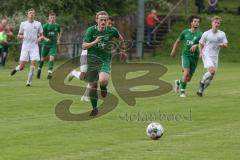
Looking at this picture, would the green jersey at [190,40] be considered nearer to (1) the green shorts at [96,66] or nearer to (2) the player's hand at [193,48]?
(2) the player's hand at [193,48]

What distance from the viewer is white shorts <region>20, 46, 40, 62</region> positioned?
89.8 ft

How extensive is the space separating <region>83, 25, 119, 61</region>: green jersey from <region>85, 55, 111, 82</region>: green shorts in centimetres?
8

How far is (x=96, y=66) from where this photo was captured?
1884cm

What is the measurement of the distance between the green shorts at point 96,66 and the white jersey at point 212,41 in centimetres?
589

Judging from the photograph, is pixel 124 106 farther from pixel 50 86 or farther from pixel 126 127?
pixel 50 86

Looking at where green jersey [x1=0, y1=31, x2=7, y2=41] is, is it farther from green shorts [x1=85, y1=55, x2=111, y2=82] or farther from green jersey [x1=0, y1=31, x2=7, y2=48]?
green shorts [x1=85, y1=55, x2=111, y2=82]

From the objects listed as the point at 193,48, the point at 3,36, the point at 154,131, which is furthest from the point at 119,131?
the point at 3,36

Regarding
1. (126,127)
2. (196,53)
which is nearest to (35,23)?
(196,53)

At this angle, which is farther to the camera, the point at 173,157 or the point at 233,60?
the point at 233,60

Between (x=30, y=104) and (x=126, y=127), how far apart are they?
5135 mm

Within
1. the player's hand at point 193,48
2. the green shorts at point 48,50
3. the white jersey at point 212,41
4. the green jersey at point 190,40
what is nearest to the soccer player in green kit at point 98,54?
the player's hand at point 193,48

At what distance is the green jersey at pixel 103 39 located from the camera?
18.1 m

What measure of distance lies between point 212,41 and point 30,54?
643cm

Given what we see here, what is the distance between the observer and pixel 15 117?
17.4 meters
